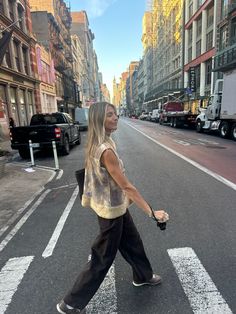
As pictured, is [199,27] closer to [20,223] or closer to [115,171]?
[20,223]

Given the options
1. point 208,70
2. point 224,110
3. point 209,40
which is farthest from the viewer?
→ point 208,70

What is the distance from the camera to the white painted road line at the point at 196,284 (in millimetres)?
2598

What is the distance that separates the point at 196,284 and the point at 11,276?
2.20m

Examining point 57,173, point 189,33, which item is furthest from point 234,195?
point 189,33

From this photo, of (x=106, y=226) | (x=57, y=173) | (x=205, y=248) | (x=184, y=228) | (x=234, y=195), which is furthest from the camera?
(x=57, y=173)

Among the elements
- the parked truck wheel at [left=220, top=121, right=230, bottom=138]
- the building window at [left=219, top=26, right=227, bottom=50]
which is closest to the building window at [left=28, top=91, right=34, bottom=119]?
the parked truck wheel at [left=220, top=121, right=230, bottom=138]

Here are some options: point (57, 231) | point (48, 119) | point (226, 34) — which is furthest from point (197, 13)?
point (57, 231)

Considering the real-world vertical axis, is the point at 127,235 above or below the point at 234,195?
above

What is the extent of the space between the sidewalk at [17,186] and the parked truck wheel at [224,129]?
520 inches

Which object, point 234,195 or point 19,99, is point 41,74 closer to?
point 19,99

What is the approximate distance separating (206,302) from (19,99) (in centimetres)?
2525

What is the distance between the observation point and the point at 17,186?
756 cm

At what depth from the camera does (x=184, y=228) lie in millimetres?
4375

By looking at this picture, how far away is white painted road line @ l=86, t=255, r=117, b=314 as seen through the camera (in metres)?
2.63
